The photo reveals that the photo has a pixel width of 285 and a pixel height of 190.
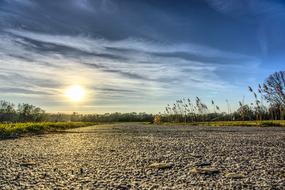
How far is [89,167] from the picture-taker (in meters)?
9.69

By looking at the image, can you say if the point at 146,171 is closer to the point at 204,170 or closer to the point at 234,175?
the point at 204,170

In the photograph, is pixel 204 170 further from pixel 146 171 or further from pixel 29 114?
pixel 29 114

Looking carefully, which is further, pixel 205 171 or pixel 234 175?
pixel 205 171

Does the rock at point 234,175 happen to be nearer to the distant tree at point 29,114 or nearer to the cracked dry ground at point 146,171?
the cracked dry ground at point 146,171

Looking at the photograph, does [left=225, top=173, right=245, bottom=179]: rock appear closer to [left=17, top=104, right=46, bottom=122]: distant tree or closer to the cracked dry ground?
the cracked dry ground

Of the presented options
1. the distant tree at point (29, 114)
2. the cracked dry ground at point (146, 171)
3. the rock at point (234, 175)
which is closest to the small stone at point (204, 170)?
the cracked dry ground at point (146, 171)

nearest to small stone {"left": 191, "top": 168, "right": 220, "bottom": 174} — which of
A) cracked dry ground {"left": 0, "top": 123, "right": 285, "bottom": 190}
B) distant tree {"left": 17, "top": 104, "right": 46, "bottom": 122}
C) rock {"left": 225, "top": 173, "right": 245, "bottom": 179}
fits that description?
cracked dry ground {"left": 0, "top": 123, "right": 285, "bottom": 190}

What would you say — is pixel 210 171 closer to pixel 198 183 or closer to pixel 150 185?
pixel 198 183

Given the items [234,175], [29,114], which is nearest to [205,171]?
[234,175]

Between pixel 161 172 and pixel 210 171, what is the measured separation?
1275 millimetres

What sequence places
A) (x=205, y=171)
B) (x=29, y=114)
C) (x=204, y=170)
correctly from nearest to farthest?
(x=205, y=171)
(x=204, y=170)
(x=29, y=114)

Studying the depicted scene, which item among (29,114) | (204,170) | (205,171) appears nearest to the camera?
(205,171)

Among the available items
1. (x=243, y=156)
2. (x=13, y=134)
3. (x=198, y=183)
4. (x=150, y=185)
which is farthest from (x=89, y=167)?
(x=13, y=134)

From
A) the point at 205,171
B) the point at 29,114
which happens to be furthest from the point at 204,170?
the point at 29,114
